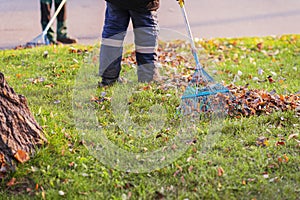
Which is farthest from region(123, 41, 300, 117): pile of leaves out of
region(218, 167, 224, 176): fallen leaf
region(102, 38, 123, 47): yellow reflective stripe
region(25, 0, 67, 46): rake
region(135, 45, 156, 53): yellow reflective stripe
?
region(25, 0, 67, 46): rake

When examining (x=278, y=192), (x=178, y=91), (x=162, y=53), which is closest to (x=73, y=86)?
(x=178, y=91)

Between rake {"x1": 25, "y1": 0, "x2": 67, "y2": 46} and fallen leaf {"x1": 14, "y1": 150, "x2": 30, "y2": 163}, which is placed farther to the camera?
rake {"x1": 25, "y1": 0, "x2": 67, "y2": 46}

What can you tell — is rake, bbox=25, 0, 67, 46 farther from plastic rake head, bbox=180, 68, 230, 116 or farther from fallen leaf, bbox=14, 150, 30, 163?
fallen leaf, bbox=14, 150, 30, 163

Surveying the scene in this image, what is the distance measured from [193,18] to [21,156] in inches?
226

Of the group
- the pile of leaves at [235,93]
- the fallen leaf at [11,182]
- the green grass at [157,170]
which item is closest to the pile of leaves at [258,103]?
the pile of leaves at [235,93]

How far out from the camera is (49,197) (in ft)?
10.1

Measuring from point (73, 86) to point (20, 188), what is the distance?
72.7 inches

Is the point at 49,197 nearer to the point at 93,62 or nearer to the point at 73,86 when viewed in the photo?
the point at 73,86

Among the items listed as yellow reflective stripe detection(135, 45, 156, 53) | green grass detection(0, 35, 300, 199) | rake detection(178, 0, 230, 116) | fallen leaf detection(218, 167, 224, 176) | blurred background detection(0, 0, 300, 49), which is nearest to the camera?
green grass detection(0, 35, 300, 199)

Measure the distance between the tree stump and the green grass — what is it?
2.7 inches

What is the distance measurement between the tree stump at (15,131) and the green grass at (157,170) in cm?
7

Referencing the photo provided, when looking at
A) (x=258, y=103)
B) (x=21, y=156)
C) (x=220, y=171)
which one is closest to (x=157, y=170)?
(x=220, y=171)

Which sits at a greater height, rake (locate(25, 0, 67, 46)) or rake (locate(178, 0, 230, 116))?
rake (locate(25, 0, 67, 46))

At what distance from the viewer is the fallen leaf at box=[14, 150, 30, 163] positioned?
130 inches
